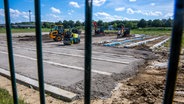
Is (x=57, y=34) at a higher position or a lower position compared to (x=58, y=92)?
higher

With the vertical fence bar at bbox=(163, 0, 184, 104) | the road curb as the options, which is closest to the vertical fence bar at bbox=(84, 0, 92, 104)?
the vertical fence bar at bbox=(163, 0, 184, 104)

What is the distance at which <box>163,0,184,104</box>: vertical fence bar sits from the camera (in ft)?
2.48

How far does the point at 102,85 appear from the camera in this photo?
204 inches

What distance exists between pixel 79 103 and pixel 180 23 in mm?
3645

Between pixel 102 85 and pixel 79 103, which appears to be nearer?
pixel 79 103

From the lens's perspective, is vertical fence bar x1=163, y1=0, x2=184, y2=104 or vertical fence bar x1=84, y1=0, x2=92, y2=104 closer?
vertical fence bar x1=163, y1=0, x2=184, y2=104

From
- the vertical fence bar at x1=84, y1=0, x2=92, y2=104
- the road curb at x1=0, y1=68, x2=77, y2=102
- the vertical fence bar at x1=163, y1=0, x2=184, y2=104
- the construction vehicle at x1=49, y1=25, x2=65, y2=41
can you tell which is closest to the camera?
the vertical fence bar at x1=163, y1=0, x2=184, y2=104

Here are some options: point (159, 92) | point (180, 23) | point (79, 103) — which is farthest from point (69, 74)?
point (180, 23)

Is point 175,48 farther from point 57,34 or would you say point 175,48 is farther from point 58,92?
point 57,34

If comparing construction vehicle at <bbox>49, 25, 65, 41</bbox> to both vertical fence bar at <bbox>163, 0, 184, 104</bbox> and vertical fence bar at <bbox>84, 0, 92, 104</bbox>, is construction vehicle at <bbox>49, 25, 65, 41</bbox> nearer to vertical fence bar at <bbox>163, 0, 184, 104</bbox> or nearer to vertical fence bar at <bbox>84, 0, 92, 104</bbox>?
vertical fence bar at <bbox>84, 0, 92, 104</bbox>

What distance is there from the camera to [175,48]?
2.71ft

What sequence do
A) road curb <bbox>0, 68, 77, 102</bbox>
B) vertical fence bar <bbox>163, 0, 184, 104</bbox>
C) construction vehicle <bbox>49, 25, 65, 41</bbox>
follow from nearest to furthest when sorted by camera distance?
vertical fence bar <bbox>163, 0, 184, 104</bbox>, road curb <bbox>0, 68, 77, 102</bbox>, construction vehicle <bbox>49, 25, 65, 41</bbox>

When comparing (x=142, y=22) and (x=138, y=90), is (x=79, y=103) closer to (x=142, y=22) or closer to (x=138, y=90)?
(x=138, y=90)

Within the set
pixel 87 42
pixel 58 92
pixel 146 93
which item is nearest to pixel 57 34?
pixel 58 92
